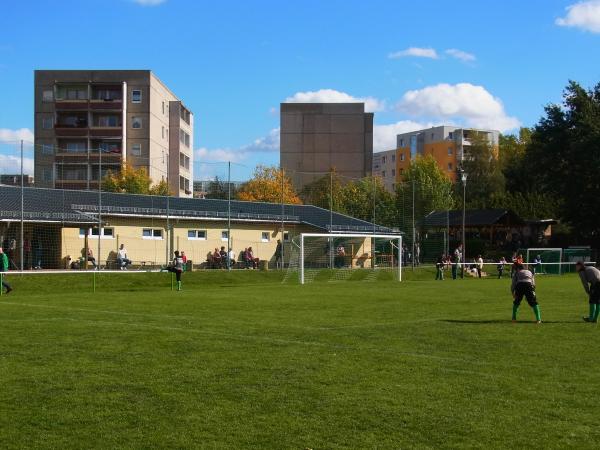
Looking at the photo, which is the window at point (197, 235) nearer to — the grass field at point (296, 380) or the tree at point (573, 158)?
the grass field at point (296, 380)

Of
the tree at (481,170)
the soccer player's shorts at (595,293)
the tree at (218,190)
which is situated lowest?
the soccer player's shorts at (595,293)

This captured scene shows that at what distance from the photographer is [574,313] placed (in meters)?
21.5

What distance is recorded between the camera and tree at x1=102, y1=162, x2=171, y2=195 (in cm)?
6888

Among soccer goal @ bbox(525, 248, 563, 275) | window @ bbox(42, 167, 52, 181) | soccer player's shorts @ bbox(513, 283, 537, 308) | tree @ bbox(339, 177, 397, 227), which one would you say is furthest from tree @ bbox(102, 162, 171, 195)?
soccer player's shorts @ bbox(513, 283, 537, 308)

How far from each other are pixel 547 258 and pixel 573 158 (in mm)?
12360

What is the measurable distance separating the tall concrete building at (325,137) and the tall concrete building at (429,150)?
2367cm

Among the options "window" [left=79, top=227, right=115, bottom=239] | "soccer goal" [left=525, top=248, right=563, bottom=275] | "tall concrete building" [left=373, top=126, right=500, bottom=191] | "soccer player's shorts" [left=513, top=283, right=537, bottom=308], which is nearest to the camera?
"soccer player's shorts" [left=513, top=283, right=537, bottom=308]

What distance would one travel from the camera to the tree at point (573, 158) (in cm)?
6525

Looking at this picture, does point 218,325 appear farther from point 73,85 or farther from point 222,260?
point 73,85

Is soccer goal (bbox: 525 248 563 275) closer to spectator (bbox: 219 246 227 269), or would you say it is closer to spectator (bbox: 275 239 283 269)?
spectator (bbox: 275 239 283 269)

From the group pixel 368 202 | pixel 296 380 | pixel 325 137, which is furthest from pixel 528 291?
pixel 325 137

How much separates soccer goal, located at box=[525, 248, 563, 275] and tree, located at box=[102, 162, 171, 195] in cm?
3087

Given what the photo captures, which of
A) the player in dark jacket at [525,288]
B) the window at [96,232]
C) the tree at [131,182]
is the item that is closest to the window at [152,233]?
the window at [96,232]

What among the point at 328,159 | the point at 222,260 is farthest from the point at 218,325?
the point at 328,159
